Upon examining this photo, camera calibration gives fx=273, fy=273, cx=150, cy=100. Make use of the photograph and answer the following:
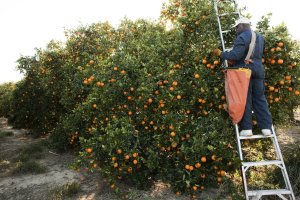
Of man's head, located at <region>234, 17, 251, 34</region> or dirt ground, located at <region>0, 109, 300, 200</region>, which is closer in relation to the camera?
man's head, located at <region>234, 17, 251, 34</region>

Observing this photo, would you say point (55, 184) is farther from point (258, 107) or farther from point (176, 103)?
point (258, 107)

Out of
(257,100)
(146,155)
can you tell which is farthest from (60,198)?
(257,100)

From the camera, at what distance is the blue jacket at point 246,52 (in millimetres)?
4543

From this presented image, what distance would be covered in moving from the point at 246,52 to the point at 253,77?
0.44 meters

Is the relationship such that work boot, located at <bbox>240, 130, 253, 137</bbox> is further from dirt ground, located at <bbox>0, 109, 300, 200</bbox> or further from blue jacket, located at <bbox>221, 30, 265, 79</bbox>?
dirt ground, located at <bbox>0, 109, 300, 200</bbox>

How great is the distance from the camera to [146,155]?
529 centimetres

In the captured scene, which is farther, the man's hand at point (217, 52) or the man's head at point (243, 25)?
the man's hand at point (217, 52)

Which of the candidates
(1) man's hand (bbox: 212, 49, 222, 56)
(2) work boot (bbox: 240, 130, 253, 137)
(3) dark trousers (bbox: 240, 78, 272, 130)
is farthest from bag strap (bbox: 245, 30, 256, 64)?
(2) work boot (bbox: 240, 130, 253, 137)

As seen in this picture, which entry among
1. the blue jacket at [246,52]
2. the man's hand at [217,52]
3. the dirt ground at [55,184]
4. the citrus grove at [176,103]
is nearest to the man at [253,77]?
the blue jacket at [246,52]

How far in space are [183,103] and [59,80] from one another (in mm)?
5475

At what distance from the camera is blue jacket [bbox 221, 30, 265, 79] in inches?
179

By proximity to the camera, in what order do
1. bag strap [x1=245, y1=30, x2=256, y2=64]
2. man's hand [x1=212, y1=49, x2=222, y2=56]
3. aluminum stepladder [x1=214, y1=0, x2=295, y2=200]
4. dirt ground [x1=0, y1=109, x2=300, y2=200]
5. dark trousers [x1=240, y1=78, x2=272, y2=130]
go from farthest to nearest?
1. dirt ground [x1=0, y1=109, x2=300, y2=200]
2. man's hand [x1=212, y1=49, x2=222, y2=56]
3. dark trousers [x1=240, y1=78, x2=272, y2=130]
4. bag strap [x1=245, y1=30, x2=256, y2=64]
5. aluminum stepladder [x1=214, y1=0, x2=295, y2=200]

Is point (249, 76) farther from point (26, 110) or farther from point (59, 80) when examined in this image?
point (26, 110)

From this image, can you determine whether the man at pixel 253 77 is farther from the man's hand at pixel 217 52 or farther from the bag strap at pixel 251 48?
the man's hand at pixel 217 52
